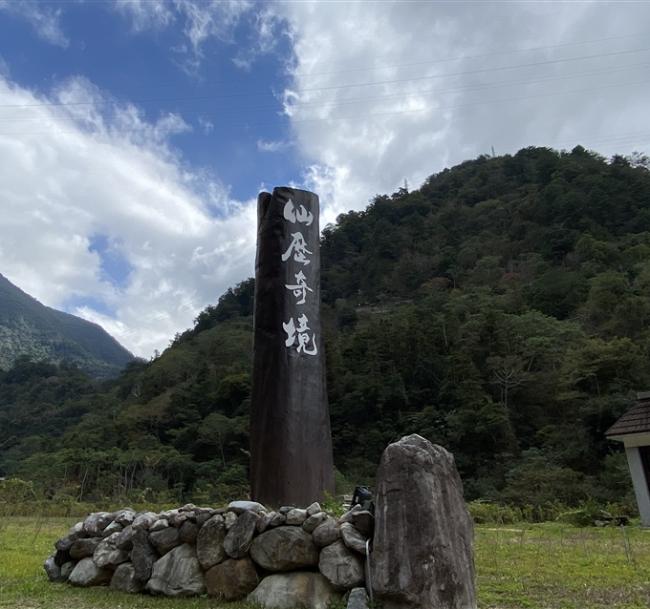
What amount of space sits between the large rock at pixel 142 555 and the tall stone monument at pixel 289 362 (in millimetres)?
1220

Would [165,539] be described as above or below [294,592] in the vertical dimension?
above

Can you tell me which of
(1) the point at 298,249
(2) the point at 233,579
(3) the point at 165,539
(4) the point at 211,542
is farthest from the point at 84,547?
(1) the point at 298,249

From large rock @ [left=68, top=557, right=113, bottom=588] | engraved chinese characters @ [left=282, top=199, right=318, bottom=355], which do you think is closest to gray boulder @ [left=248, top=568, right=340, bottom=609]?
large rock @ [left=68, top=557, right=113, bottom=588]

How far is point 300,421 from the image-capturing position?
5773 millimetres

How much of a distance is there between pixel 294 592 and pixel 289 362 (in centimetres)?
246

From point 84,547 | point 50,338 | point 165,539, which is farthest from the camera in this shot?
point 50,338

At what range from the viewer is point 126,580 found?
4.63 meters

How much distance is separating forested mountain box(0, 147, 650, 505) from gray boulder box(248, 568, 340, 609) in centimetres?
1373

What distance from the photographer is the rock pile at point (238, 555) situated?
3.81 meters

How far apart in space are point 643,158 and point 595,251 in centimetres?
2127

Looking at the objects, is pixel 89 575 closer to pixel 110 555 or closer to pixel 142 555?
pixel 110 555

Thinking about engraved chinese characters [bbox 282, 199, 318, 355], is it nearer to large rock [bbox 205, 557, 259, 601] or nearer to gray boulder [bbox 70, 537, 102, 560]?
large rock [bbox 205, 557, 259, 601]

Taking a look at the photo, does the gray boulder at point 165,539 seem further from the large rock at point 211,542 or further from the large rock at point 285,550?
the large rock at point 285,550

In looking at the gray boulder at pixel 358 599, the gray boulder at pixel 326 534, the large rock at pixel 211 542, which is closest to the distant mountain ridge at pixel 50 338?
the large rock at pixel 211 542
